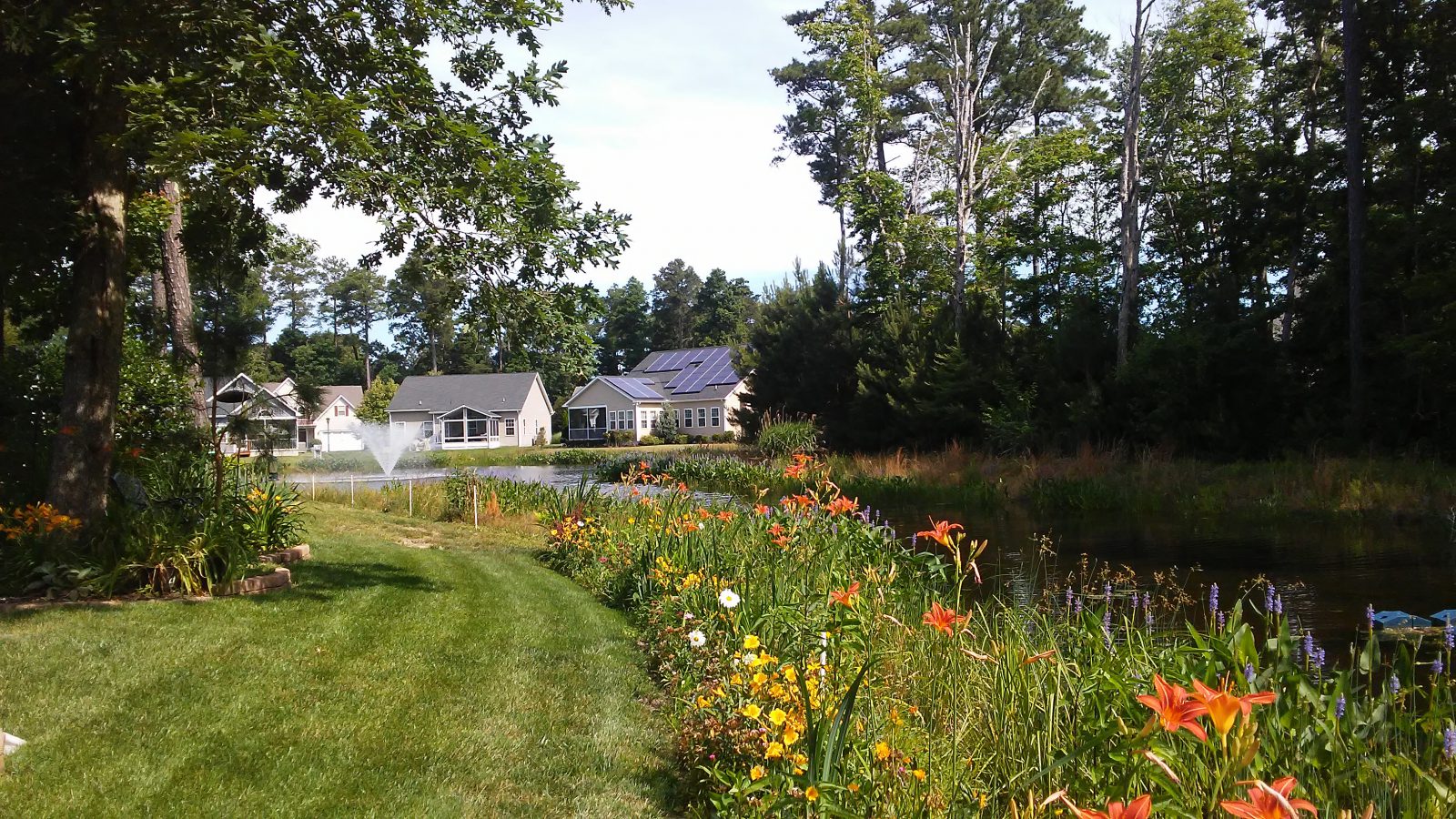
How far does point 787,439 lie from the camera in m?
29.3

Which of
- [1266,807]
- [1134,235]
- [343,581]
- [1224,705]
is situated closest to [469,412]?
[1134,235]

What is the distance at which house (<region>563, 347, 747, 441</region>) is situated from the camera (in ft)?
179

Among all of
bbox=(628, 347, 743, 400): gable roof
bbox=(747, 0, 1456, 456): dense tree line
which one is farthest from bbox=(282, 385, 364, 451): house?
bbox=(747, 0, 1456, 456): dense tree line

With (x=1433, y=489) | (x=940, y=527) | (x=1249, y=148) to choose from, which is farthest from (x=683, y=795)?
(x=1249, y=148)

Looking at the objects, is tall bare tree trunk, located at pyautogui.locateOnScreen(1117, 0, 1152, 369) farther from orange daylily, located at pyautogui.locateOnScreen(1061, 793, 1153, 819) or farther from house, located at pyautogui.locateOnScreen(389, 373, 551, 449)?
house, located at pyautogui.locateOnScreen(389, 373, 551, 449)

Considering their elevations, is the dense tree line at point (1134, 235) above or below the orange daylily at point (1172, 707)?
above

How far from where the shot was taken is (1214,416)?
21312 mm

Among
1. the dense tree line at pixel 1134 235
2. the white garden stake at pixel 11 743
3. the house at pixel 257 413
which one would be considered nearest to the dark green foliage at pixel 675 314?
the dense tree line at pixel 1134 235

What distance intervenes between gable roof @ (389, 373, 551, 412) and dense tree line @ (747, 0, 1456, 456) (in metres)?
25.7

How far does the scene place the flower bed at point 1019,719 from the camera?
9.56ft

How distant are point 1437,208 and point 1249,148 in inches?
345

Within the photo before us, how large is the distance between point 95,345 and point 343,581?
2771 mm

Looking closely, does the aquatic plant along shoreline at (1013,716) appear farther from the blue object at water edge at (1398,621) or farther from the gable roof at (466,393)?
the gable roof at (466,393)

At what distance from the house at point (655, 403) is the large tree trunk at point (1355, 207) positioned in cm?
3531
